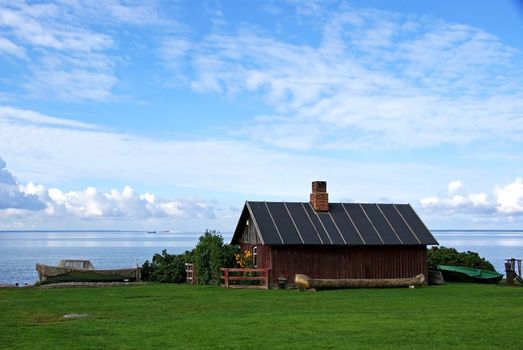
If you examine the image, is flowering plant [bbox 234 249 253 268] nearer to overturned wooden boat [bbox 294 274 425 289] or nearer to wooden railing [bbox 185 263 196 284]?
wooden railing [bbox 185 263 196 284]

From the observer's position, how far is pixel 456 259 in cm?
4103

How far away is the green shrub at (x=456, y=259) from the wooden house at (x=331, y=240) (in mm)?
5018

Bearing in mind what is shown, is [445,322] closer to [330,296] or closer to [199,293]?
[330,296]

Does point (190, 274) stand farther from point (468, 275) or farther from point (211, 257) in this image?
point (468, 275)

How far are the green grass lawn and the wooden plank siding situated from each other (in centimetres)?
455

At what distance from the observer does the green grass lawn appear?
15.1 m

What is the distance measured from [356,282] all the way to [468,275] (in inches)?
329

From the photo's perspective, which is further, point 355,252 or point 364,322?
point 355,252

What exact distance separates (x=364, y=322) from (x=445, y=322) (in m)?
2.14

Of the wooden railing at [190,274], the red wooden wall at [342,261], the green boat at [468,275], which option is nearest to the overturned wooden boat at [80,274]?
the wooden railing at [190,274]

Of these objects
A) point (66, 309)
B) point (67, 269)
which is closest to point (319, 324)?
point (66, 309)

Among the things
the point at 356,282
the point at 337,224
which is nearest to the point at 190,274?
the point at 337,224

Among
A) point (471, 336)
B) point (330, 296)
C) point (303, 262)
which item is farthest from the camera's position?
point (303, 262)

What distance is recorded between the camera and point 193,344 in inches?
584
